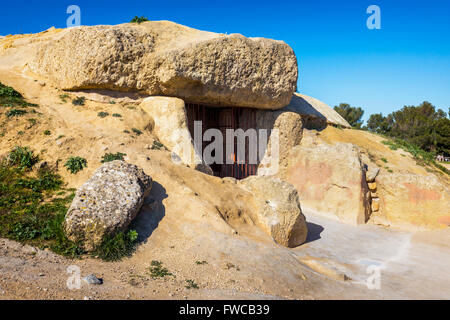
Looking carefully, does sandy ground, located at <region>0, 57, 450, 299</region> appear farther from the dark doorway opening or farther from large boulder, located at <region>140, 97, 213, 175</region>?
the dark doorway opening

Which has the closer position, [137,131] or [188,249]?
[188,249]

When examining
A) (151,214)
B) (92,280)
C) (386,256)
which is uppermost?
(151,214)

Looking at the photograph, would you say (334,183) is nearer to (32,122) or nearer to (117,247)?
(117,247)

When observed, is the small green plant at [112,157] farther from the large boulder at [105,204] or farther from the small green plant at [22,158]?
the small green plant at [22,158]

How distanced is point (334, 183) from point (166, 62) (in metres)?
7.38

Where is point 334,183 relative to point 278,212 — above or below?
above

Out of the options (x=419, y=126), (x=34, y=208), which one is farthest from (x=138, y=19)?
(x=419, y=126)

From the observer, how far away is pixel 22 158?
24.1ft

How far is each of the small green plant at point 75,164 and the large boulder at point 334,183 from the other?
26.0ft

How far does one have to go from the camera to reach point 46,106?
9555mm

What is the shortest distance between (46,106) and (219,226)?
681 centimetres

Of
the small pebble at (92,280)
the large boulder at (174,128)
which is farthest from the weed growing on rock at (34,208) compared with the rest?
the large boulder at (174,128)

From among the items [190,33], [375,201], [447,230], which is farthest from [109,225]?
[447,230]

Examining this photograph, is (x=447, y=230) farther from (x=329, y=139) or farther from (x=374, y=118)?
(x=374, y=118)
